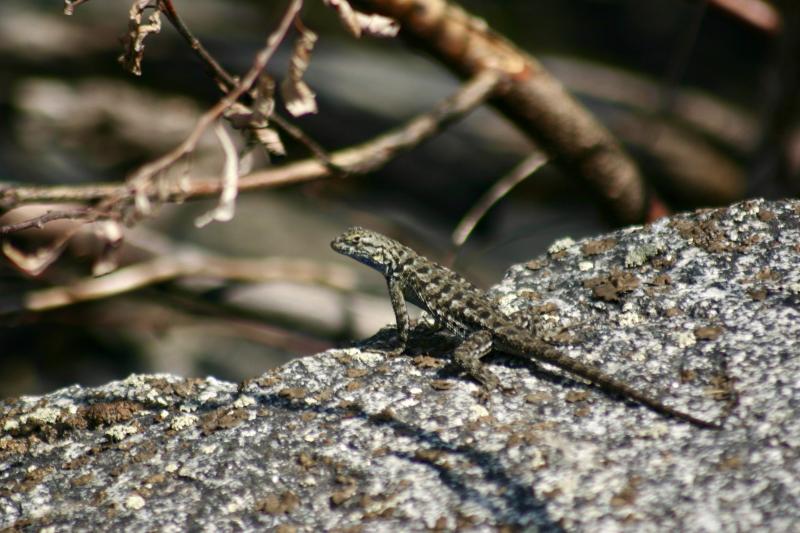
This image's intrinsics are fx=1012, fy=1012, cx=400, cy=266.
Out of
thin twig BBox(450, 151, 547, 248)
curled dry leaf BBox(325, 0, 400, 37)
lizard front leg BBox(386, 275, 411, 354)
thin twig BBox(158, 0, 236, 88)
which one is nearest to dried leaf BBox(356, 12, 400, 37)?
curled dry leaf BBox(325, 0, 400, 37)

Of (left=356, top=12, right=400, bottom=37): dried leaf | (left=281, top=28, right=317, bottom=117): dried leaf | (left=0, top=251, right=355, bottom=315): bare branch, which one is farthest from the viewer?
(left=0, top=251, right=355, bottom=315): bare branch

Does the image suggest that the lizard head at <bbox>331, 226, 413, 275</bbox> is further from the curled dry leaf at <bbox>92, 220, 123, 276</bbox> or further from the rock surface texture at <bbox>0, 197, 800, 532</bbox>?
the curled dry leaf at <bbox>92, 220, 123, 276</bbox>

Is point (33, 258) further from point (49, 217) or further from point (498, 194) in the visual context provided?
point (498, 194)

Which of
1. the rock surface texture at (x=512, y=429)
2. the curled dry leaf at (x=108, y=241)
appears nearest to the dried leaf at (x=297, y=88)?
the curled dry leaf at (x=108, y=241)

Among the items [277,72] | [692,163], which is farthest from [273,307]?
[692,163]

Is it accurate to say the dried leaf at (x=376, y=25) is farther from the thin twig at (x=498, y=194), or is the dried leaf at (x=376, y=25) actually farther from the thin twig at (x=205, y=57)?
the thin twig at (x=498, y=194)

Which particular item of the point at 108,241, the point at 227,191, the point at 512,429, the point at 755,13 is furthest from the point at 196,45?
the point at 755,13
